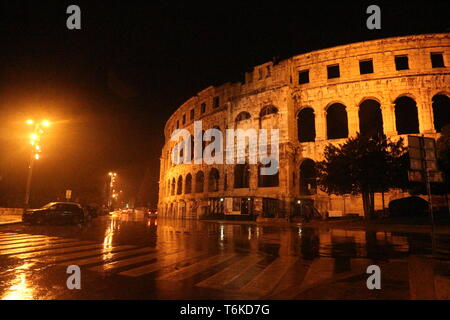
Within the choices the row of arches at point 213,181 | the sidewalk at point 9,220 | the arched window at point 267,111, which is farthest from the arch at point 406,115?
the sidewalk at point 9,220

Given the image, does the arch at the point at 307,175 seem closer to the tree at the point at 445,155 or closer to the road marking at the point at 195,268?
the tree at the point at 445,155

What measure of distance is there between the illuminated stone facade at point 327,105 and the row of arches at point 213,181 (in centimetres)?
25

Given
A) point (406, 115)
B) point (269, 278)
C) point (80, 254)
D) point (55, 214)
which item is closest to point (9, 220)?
point (55, 214)

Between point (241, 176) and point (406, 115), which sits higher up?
point (406, 115)

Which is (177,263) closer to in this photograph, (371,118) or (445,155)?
(445,155)

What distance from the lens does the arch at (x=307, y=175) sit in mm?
30516

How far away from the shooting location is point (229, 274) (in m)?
5.44

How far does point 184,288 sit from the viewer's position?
4461 mm

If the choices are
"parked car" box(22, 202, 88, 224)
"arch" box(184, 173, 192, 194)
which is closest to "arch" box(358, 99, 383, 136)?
"arch" box(184, 173, 192, 194)

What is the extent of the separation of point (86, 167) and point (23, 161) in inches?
239

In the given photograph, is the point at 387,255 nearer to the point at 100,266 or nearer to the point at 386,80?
the point at 100,266

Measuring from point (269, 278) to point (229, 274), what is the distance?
2.58ft
